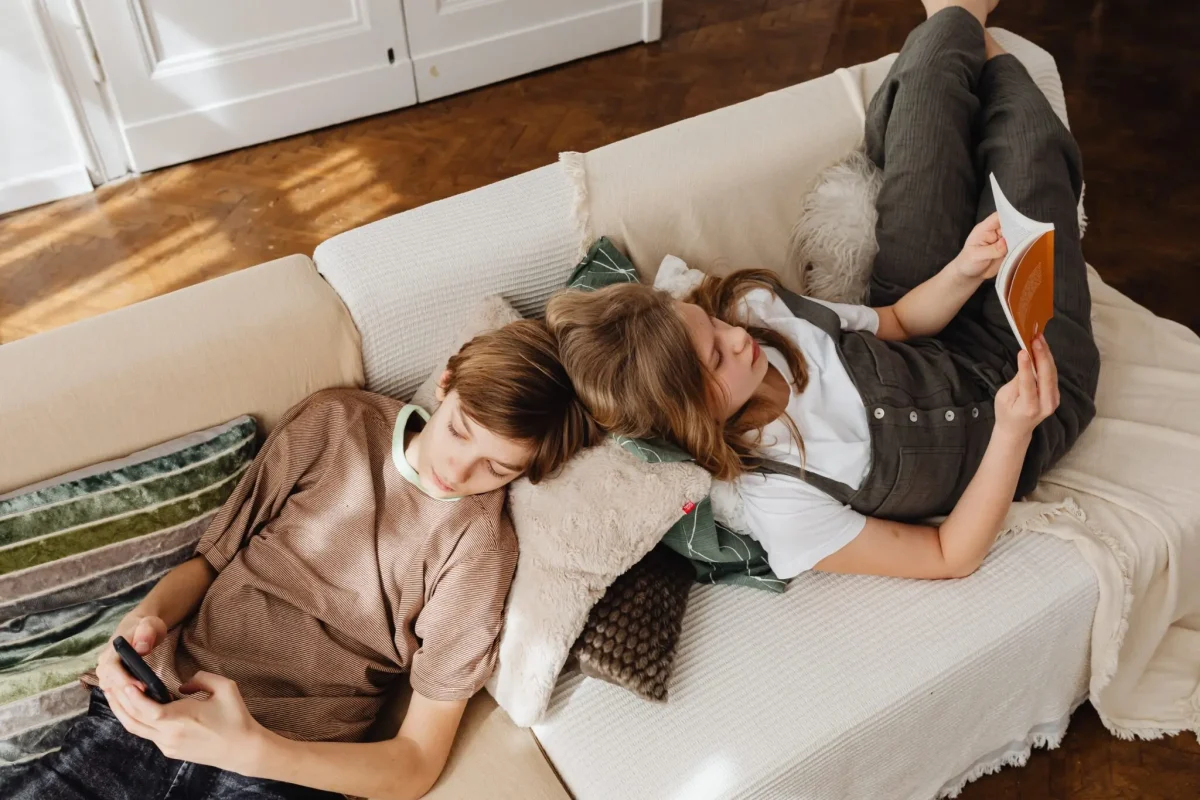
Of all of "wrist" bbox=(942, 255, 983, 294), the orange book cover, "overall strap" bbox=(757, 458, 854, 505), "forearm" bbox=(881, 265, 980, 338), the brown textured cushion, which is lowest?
the brown textured cushion

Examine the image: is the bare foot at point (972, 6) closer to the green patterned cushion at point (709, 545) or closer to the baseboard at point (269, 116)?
the green patterned cushion at point (709, 545)

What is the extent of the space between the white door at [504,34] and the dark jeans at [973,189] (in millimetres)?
1846

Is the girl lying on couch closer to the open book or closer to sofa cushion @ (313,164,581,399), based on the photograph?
the open book

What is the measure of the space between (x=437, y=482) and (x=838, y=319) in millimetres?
678

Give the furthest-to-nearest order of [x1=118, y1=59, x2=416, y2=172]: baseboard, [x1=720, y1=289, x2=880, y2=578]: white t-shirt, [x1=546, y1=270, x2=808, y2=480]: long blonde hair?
[x1=118, y1=59, x2=416, y2=172]: baseboard → [x1=720, y1=289, x2=880, y2=578]: white t-shirt → [x1=546, y1=270, x2=808, y2=480]: long blonde hair

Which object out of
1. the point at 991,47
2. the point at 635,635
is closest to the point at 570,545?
the point at 635,635

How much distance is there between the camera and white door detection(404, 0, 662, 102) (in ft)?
10.8

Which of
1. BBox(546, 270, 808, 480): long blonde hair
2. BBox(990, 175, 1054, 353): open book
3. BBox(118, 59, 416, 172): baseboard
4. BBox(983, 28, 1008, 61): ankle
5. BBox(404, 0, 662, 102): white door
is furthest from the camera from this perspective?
BBox(404, 0, 662, 102): white door

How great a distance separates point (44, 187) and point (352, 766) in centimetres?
239

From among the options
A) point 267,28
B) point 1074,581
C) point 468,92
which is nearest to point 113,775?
point 1074,581

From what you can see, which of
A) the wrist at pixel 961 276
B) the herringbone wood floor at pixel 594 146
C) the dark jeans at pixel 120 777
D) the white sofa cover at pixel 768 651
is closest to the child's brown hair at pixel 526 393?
the white sofa cover at pixel 768 651

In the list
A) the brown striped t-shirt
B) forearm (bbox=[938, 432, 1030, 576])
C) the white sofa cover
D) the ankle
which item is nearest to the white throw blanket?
the white sofa cover

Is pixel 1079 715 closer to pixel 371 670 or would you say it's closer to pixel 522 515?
pixel 522 515

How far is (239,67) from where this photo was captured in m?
3.07
